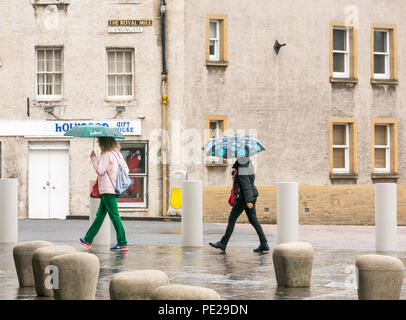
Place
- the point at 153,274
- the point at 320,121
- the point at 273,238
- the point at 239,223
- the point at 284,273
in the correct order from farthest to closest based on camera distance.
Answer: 1. the point at 320,121
2. the point at 239,223
3. the point at 273,238
4. the point at 284,273
5. the point at 153,274

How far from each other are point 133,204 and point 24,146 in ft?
13.8

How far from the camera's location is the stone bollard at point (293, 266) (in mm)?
8609

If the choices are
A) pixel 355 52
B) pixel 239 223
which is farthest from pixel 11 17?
pixel 355 52

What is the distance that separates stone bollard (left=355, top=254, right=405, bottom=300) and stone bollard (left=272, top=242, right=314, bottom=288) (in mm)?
1319

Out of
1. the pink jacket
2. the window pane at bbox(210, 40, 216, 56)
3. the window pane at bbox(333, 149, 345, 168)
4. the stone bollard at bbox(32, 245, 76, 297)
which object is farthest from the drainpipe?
the stone bollard at bbox(32, 245, 76, 297)

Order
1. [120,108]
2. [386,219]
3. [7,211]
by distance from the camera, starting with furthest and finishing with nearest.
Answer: [120,108]
[7,211]
[386,219]

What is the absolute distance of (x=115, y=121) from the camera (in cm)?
2577

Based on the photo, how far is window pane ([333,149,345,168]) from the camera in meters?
27.4

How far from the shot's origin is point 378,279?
727 centimetres

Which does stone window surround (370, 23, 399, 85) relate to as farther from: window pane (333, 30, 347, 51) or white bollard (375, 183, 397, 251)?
white bollard (375, 183, 397, 251)

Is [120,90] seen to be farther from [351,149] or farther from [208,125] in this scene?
[351,149]

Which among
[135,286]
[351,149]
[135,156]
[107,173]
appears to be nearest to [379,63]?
[351,149]

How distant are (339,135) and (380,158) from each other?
72.9 inches

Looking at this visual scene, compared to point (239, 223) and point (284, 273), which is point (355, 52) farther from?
point (284, 273)
